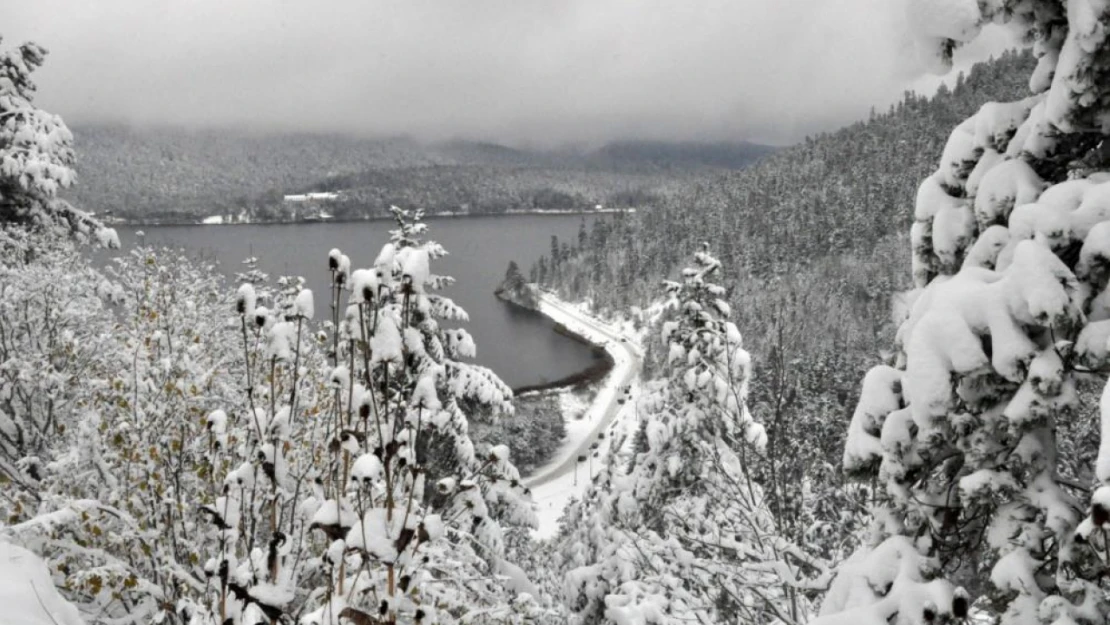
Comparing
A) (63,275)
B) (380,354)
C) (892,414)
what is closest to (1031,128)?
(892,414)

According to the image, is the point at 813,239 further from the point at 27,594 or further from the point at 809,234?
the point at 27,594

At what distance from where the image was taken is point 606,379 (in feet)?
224

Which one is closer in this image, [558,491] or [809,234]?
[558,491]

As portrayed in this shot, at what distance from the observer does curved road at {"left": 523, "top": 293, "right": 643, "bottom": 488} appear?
48031 mm

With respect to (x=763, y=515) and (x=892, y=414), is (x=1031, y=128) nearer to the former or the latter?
(x=892, y=414)

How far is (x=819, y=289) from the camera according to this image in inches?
3674

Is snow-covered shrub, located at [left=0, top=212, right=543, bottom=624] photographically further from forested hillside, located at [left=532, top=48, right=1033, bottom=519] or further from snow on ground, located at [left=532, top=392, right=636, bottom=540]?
forested hillside, located at [left=532, top=48, right=1033, bottom=519]

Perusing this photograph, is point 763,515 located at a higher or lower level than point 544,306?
higher

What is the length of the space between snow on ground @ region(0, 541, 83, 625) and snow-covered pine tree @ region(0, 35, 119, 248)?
27.1 ft

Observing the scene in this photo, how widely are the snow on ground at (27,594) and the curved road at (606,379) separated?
112 ft

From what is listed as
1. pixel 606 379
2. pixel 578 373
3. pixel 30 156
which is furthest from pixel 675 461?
pixel 578 373

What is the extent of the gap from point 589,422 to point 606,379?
41.0 ft

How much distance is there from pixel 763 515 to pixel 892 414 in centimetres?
353

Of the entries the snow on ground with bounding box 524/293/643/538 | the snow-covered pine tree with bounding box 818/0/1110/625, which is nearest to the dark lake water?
the snow on ground with bounding box 524/293/643/538
